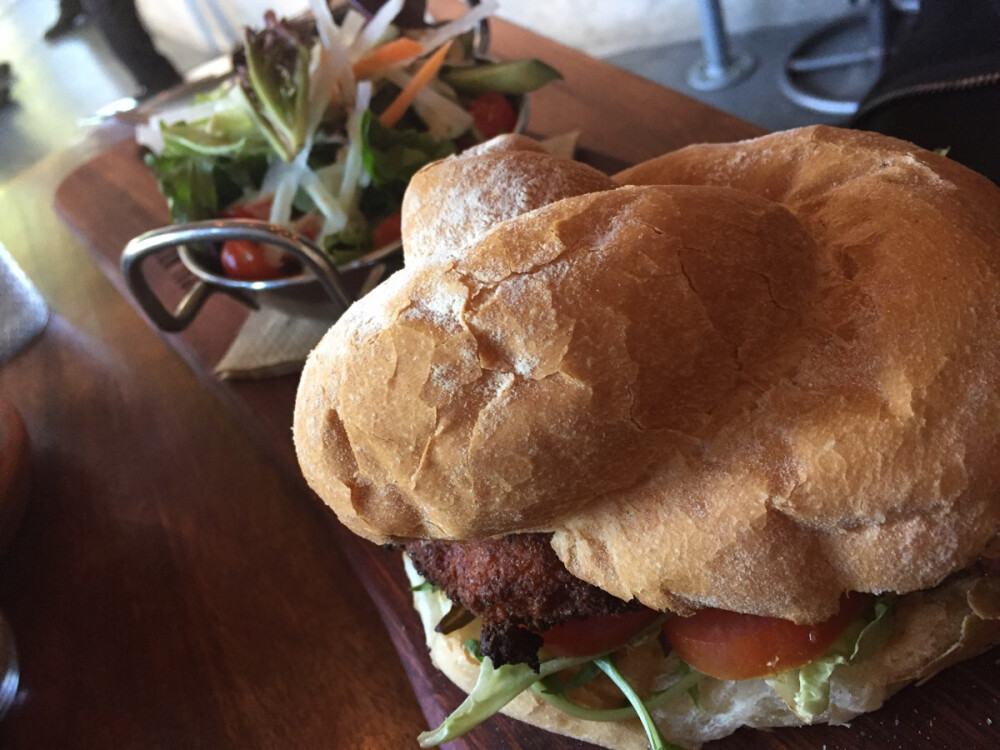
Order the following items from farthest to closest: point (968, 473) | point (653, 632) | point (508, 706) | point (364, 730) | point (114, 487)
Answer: point (114, 487) < point (364, 730) < point (508, 706) < point (653, 632) < point (968, 473)

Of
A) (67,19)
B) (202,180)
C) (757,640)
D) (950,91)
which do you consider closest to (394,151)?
(202,180)

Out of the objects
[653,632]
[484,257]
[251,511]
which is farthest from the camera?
[251,511]

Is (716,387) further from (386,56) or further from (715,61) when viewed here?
(715,61)

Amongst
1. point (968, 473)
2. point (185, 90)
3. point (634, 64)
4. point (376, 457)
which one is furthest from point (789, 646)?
point (634, 64)

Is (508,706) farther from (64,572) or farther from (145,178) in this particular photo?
(145,178)

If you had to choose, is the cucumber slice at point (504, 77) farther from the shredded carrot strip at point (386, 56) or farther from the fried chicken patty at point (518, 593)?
the fried chicken patty at point (518, 593)

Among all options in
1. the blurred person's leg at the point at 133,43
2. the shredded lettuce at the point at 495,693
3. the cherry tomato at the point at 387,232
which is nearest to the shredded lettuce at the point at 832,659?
the shredded lettuce at the point at 495,693

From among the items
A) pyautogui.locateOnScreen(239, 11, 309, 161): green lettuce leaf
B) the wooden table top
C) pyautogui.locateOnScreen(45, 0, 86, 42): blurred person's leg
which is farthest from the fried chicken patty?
pyautogui.locateOnScreen(45, 0, 86, 42): blurred person's leg
